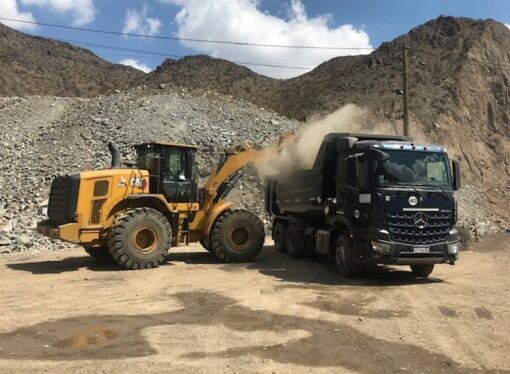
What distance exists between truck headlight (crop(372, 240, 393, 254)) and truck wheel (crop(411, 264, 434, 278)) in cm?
161

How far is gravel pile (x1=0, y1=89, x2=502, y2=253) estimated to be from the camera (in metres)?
24.0

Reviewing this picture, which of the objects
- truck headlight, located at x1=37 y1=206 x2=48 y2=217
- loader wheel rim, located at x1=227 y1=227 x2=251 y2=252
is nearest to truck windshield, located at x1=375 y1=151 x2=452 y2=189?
loader wheel rim, located at x1=227 y1=227 x2=251 y2=252

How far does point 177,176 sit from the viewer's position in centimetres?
1366

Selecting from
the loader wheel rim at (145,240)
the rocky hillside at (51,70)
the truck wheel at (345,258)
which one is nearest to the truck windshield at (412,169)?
the truck wheel at (345,258)

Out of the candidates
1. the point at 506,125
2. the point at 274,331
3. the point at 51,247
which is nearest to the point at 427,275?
the point at 274,331

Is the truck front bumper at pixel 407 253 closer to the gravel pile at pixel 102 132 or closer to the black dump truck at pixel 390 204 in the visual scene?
the black dump truck at pixel 390 204

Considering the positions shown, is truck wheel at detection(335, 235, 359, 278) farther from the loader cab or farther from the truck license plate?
the loader cab

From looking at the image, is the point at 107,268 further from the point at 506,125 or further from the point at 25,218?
the point at 506,125

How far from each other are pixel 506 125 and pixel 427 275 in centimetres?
3739

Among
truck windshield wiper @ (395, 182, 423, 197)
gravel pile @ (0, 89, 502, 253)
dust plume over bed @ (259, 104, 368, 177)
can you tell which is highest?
gravel pile @ (0, 89, 502, 253)

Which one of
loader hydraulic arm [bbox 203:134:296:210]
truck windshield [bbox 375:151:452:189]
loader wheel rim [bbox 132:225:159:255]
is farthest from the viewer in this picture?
loader hydraulic arm [bbox 203:134:296:210]

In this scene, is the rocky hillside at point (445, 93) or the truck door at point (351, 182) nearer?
the truck door at point (351, 182)

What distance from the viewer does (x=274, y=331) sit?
287 inches

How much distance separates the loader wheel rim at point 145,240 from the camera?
12.5 meters
